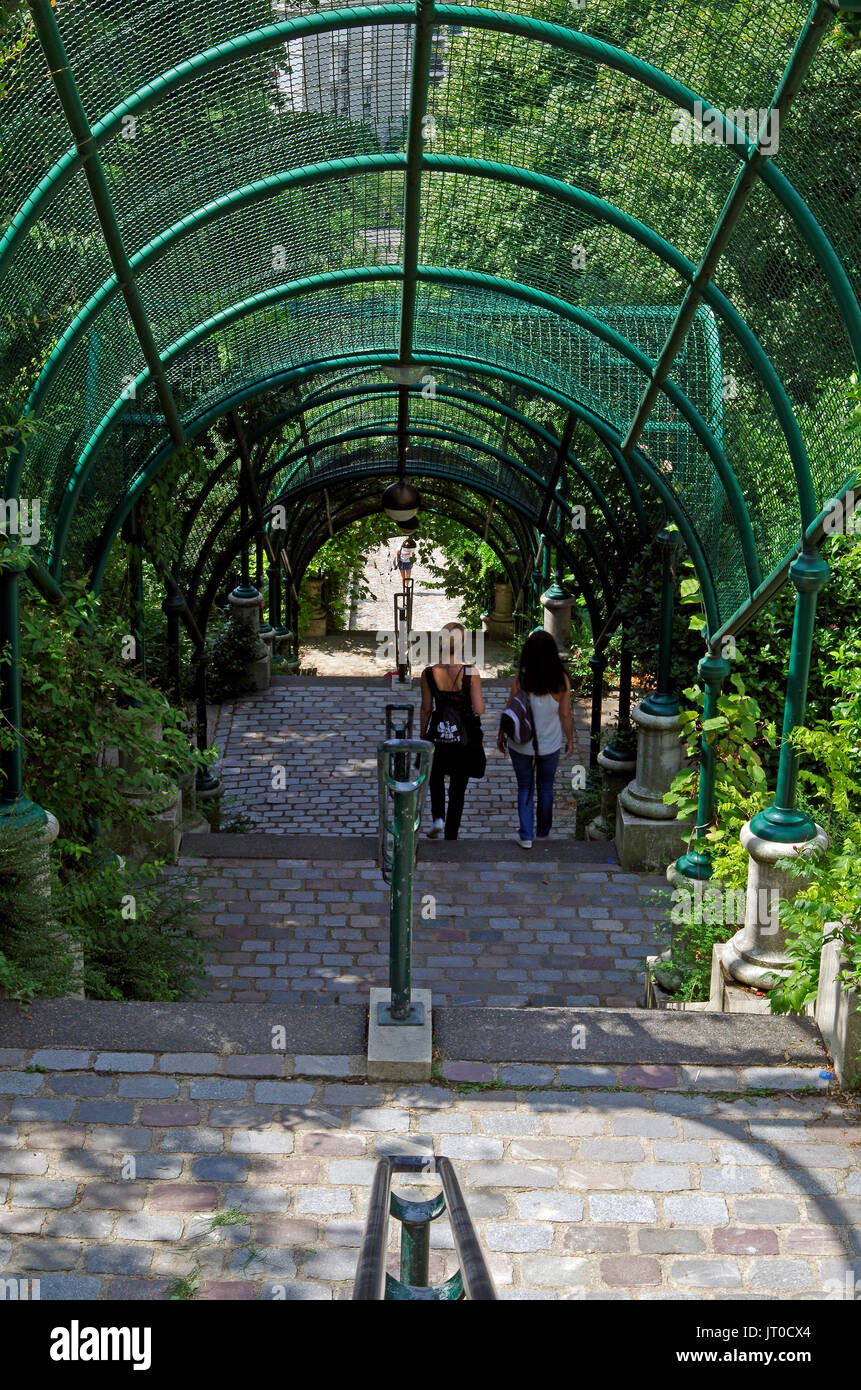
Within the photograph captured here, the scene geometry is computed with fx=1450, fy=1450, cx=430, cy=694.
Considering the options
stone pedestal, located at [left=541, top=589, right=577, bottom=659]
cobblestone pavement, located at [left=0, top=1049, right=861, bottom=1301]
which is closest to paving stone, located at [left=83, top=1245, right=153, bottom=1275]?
cobblestone pavement, located at [left=0, top=1049, right=861, bottom=1301]

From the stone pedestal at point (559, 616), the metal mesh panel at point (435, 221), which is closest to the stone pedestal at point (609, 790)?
the metal mesh panel at point (435, 221)

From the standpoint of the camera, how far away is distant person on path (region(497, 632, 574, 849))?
8.20 metres

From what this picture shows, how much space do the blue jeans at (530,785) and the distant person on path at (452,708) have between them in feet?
0.95

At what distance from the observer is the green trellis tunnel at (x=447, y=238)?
5.08 m

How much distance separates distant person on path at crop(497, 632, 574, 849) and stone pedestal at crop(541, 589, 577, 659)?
4.70 meters

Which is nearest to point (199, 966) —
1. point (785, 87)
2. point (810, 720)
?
point (810, 720)

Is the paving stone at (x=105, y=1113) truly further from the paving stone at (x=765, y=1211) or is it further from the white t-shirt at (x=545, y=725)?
the white t-shirt at (x=545, y=725)

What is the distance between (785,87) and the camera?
15.6 ft

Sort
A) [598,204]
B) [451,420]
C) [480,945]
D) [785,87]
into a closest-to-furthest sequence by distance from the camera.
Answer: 1. [785,87]
2. [598,204]
3. [480,945]
4. [451,420]

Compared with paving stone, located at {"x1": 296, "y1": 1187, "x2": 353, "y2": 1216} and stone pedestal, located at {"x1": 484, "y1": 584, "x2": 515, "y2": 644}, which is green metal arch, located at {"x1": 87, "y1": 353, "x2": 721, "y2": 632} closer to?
paving stone, located at {"x1": 296, "y1": 1187, "x2": 353, "y2": 1216}

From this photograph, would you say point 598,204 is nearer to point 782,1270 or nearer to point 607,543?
point 782,1270

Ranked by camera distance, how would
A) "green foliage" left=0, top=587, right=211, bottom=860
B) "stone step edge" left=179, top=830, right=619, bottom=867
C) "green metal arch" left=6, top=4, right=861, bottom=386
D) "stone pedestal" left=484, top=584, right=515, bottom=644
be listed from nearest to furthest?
"green metal arch" left=6, top=4, right=861, bottom=386 → "green foliage" left=0, top=587, right=211, bottom=860 → "stone step edge" left=179, top=830, right=619, bottom=867 → "stone pedestal" left=484, top=584, right=515, bottom=644

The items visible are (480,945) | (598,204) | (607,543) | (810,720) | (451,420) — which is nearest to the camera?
(598,204)

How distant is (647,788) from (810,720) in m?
1.01
